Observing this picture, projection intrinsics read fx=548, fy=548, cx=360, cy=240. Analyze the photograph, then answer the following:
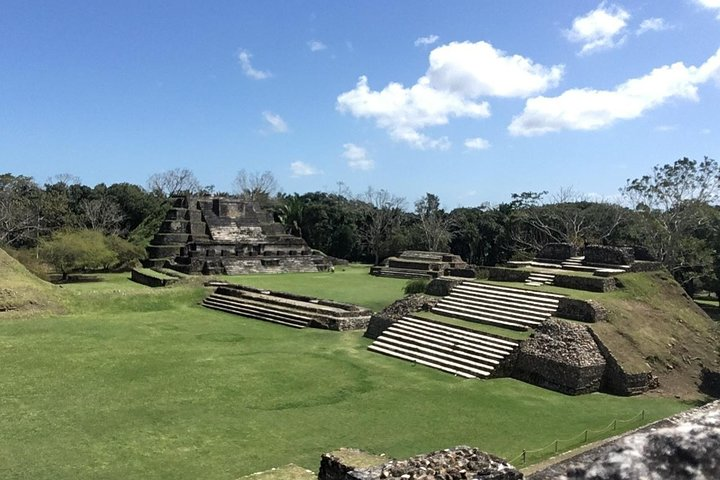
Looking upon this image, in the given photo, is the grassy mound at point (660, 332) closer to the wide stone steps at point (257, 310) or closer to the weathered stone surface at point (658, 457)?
the wide stone steps at point (257, 310)

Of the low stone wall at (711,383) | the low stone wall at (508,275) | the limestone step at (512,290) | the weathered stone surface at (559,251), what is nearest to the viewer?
the low stone wall at (711,383)

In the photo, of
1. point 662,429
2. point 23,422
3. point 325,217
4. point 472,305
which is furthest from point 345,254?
point 662,429

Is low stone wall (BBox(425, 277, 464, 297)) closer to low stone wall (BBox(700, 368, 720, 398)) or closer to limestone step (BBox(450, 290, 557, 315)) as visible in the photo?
limestone step (BBox(450, 290, 557, 315))

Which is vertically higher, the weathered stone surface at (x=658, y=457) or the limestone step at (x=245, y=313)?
the weathered stone surface at (x=658, y=457)

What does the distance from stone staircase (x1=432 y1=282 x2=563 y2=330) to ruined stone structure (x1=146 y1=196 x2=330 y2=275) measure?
18.6 meters

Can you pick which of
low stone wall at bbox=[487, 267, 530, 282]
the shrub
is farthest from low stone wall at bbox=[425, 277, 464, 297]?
the shrub

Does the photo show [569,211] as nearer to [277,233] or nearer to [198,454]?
[277,233]

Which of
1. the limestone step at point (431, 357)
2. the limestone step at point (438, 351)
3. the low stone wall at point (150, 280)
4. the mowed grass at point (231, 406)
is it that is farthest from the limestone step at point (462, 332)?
the low stone wall at point (150, 280)

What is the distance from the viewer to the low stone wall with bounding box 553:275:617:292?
16.4 metres

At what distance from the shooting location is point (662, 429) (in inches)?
58.2

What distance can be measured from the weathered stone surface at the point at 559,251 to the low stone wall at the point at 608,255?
1236 mm

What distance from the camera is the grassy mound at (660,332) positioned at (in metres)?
13.2

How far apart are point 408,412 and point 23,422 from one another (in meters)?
6.68

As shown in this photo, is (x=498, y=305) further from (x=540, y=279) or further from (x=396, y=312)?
(x=396, y=312)
